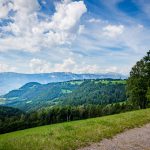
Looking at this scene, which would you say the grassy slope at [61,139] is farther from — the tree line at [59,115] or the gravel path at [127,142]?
the tree line at [59,115]

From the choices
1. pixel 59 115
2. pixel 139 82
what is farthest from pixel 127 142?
pixel 59 115

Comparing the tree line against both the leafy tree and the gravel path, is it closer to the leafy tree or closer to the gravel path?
the leafy tree

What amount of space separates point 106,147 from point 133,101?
57.6m

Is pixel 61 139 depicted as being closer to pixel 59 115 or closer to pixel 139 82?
pixel 139 82

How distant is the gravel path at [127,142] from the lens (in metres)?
15.9

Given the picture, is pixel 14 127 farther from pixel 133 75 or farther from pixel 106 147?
pixel 106 147

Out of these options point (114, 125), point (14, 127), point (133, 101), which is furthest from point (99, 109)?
point (114, 125)

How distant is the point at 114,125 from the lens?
75.9ft

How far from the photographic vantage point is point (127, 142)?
17.6 meters

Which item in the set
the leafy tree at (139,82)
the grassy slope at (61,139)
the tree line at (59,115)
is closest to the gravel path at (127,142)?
the grassy slope at (61,139)

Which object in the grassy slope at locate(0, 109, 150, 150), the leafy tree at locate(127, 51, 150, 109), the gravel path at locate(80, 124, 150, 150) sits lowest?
the gravel path at locate(80, 124, 150, 150)

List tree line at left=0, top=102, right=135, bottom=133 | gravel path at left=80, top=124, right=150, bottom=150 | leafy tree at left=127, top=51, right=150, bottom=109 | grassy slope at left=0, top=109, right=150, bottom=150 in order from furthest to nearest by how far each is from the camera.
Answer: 1. tree line at left=0, top=102, right=135, bottom=133
2. leafy tree at left=127, top=51, right=150, bottom=109
3. gravel path at left=80, top=124, right=150, bottom=150
4. grassy slope at left=0, top=109, right=150, bottom=150

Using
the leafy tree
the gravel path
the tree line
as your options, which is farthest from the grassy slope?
the tree line

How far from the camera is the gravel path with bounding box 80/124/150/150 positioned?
52.3ft
